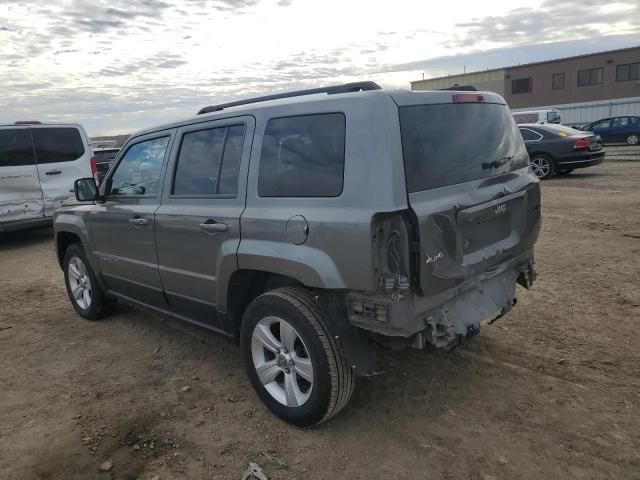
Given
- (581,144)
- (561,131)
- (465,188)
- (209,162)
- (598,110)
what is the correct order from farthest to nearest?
1. (598,110)
2. (561,131)
3. (581,144)
4. (209,162)
5. (465,188)

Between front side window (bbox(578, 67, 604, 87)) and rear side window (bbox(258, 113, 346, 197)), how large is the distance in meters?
52.9

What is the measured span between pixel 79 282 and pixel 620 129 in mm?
26353

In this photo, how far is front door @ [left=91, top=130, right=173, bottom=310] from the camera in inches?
161

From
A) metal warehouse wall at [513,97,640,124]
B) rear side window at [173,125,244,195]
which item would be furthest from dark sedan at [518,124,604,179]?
metal warehouse wall at [513,97,640,124]

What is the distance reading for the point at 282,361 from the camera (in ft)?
10.4

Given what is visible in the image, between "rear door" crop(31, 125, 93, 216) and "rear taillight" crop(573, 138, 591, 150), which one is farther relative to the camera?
"rear taillight" crop(573, 138, 591, 150)

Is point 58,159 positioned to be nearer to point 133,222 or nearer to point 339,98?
point 133,222

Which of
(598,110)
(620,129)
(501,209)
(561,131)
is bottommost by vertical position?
(620,129)

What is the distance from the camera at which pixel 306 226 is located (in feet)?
9.39

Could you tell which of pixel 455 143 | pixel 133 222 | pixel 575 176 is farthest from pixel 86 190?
pixel 575 176

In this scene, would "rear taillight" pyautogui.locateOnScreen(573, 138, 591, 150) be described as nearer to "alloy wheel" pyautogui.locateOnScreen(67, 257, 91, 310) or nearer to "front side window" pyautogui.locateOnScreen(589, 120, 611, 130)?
"alloy wheel" pyautogui.locateOnScreen(67, 257, 91, 310)

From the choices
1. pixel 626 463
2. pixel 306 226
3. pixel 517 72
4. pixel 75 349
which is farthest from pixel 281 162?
pixel 517 72

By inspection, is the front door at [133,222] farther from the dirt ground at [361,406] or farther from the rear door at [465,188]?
the rear door at [465,188]

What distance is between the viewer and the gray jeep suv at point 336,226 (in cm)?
266
